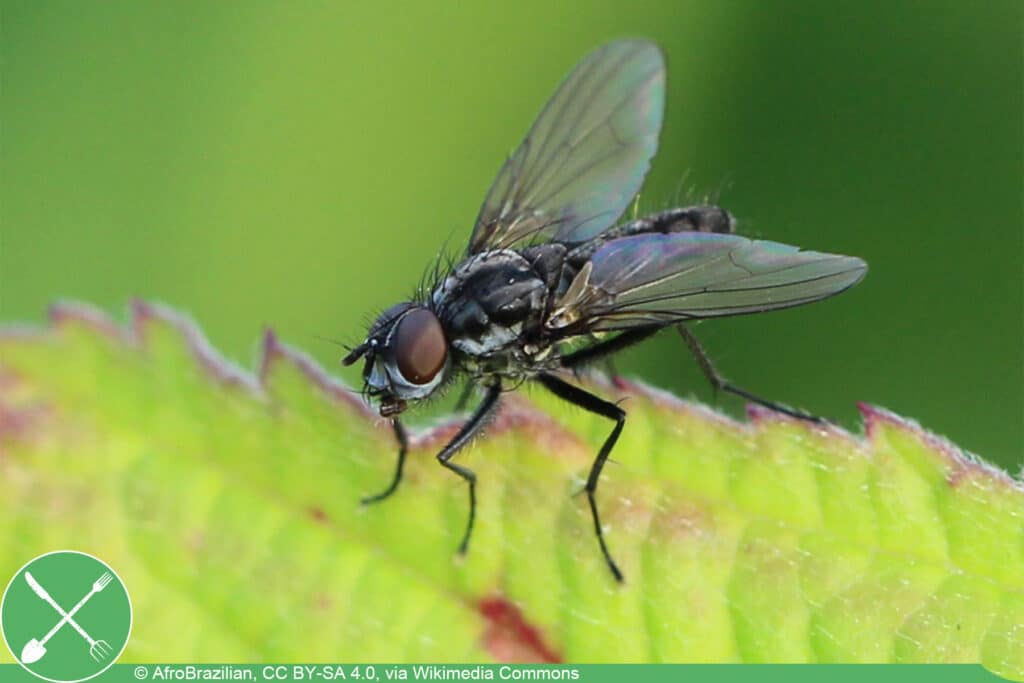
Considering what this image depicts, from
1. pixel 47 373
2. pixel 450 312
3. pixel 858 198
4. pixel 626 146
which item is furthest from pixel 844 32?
pixel 47 373

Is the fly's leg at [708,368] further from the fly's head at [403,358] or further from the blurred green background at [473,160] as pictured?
the fly's head at [403,358]

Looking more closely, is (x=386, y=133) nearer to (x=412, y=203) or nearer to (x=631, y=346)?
(x=412, y=203)

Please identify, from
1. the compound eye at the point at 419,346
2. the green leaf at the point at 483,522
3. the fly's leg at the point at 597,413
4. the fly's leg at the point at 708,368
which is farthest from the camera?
the fly's leg at the point at 708,368

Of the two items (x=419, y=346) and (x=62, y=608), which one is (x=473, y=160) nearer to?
(x=419, y=346)

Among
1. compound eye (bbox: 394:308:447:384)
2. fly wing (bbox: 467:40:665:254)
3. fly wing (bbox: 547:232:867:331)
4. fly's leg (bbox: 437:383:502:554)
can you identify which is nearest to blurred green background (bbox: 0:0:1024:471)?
fly wing (bbox: 467:40:665:254)

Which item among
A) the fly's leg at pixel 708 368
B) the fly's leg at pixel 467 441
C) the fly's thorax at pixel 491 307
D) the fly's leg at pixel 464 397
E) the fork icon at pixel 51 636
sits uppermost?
the fly's thorax at pixel 491 307

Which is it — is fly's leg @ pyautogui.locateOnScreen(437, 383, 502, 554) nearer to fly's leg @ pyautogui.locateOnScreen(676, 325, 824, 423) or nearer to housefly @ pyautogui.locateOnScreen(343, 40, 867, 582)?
housefly @ pyautogui.locateOnScreen(343, 40, 867, 582)

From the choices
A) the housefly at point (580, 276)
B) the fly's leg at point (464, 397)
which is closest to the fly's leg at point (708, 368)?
the housefly at point (580, 276)

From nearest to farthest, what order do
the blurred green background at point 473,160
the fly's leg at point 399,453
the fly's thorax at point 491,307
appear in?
the fly's leg at point 399,453 → the fly's thorax at point 491,307 → the blurred green background at point 473,160
